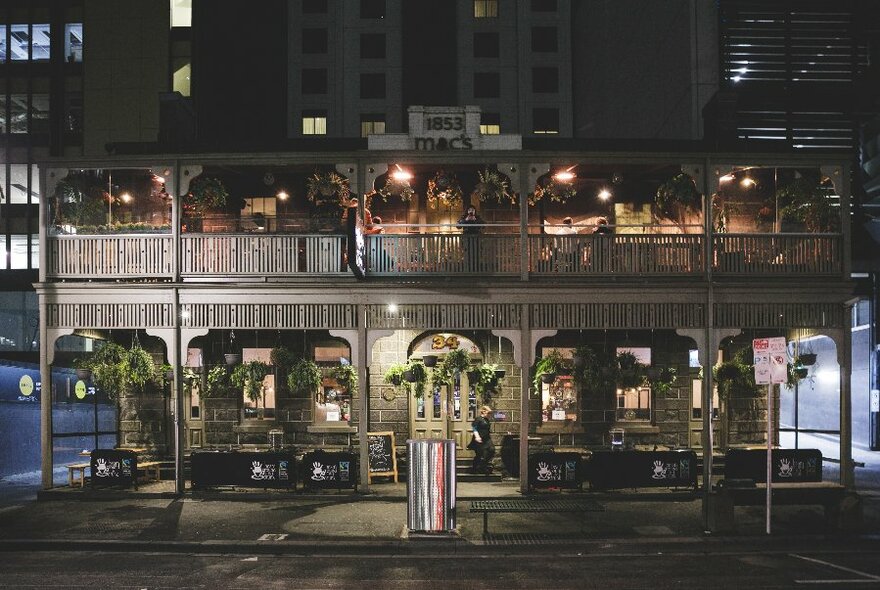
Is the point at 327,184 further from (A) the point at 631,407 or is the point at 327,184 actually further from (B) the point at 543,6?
(B) the point at 543,6

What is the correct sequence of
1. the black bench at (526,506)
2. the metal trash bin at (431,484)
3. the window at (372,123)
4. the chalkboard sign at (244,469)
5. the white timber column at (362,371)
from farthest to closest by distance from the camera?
1. the window at (372,123)
2. the white timber column at (362,371)
3. the chalkboard sign at (244,469)
4. the black bench at (526,506)
5. the metal trash bin at (431,484)

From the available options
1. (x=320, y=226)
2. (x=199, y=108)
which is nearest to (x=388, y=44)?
(x=199, y=108)

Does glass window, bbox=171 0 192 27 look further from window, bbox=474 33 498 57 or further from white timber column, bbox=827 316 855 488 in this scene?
white timber column, bbox=827 316 855 488

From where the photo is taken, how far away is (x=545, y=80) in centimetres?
5569

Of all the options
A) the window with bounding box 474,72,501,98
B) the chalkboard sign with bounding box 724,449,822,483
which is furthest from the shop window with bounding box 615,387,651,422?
the window with bounding box 474,72,501,98

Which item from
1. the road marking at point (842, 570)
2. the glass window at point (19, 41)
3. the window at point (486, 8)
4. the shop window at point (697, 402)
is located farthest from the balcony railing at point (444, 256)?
the window at point (486, 8)

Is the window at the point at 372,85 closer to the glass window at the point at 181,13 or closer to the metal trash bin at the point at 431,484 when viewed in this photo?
the glass window at the point at 181,13

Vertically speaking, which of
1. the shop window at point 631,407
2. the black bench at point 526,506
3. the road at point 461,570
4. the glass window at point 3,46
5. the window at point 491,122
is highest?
the window at point 491,122

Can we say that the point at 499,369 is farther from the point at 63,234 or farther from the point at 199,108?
the point at 199,108

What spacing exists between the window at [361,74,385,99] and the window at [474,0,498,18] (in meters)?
8.58

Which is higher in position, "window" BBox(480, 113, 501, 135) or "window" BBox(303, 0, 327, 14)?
"window" BBox(303, 0, 327, 14)

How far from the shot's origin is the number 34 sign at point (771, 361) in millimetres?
12836

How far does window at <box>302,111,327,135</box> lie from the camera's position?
55.2 m

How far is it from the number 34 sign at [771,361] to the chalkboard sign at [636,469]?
4009 millimetres
